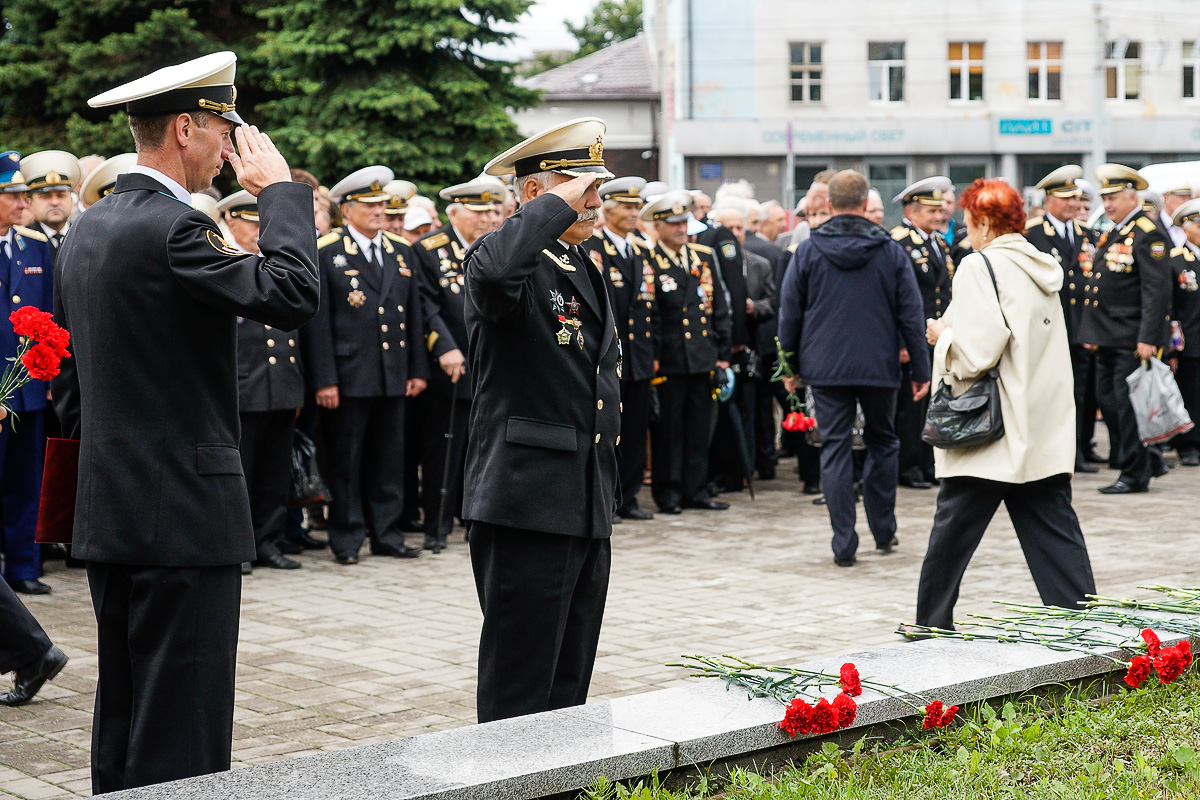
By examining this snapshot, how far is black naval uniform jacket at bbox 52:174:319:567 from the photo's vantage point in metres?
3.55

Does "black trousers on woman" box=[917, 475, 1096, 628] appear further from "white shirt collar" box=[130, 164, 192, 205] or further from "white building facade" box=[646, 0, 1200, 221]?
"white building facade" box=[646, 0, 1200, 221]

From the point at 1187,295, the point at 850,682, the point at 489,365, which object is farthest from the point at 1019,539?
the point at 1187,295

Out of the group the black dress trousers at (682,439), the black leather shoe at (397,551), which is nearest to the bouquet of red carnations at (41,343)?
the black leather shoe at (397,551)

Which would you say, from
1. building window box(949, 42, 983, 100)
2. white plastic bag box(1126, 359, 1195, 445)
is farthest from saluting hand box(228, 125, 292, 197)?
building window box(949, 42, 983, 100)

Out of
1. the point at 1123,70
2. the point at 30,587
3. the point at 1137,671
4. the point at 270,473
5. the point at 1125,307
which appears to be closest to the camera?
the point at 1137,671

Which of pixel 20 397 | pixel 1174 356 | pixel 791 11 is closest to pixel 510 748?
pixel 20 397

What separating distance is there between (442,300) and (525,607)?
6.05m

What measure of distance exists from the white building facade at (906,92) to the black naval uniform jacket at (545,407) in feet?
130

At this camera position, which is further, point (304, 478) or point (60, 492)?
point (304, 478)

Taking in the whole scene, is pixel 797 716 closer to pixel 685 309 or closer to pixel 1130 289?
pixel 685 309

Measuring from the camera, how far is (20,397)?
8383mm

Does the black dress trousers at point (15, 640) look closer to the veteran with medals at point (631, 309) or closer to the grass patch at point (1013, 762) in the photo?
the grass patch at point (1013, 762)

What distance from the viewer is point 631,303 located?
1098 centimetres

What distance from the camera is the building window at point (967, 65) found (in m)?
44.3
